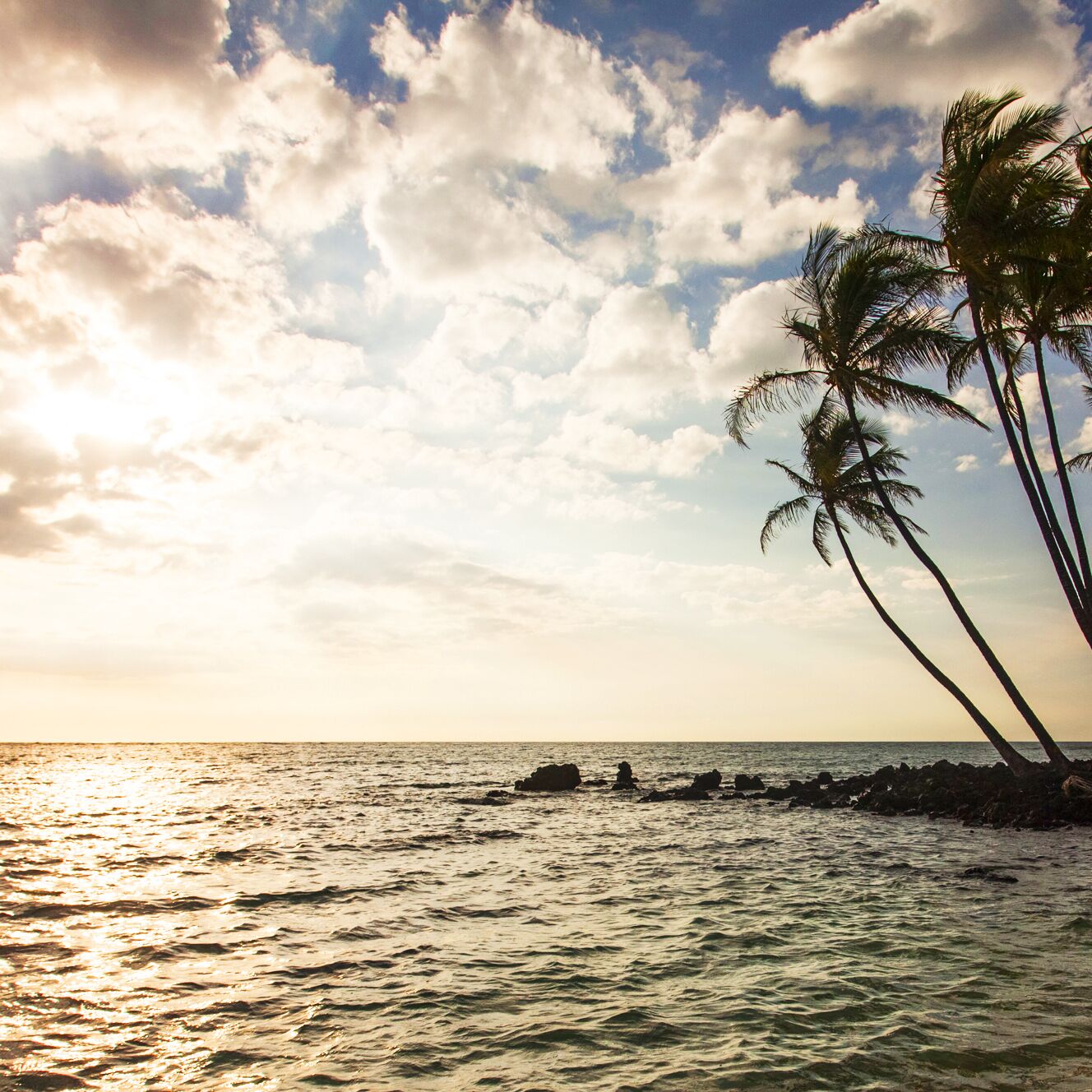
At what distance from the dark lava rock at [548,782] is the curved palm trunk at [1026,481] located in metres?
27.8

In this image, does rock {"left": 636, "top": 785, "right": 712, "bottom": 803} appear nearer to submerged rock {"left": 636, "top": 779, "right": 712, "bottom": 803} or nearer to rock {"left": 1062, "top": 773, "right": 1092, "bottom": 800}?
submerged rock {"left": 636, "top": 779, "right": 712, "bottom": 803}

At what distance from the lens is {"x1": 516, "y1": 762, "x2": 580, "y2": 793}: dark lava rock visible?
39.8 metres

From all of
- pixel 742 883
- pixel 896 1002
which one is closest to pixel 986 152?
pixel 742 883

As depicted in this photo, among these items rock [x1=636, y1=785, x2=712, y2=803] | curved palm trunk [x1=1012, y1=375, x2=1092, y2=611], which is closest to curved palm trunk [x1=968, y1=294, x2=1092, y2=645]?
curved palm trunk [x1=1012, y1=375, x2=1092, y2=611]

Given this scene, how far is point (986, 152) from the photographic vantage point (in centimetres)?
1733

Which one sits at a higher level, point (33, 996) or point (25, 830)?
point (33, 996)

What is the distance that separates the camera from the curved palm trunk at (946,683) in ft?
68.8

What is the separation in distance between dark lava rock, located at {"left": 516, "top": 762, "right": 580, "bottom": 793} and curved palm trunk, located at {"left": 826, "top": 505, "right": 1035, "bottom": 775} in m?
22.3

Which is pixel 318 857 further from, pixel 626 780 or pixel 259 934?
pixel 626 780

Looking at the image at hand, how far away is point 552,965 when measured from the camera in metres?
8.27

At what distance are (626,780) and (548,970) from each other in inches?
1420

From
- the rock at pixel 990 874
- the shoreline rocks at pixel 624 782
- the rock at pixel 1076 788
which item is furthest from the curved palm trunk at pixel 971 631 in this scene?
the shoreline rocks at pixel 624 782

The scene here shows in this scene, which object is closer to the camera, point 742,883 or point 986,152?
point 742,883

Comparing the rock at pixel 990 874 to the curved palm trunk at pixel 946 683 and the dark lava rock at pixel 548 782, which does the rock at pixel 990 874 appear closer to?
the curved palm trunk at pixel 946 683
